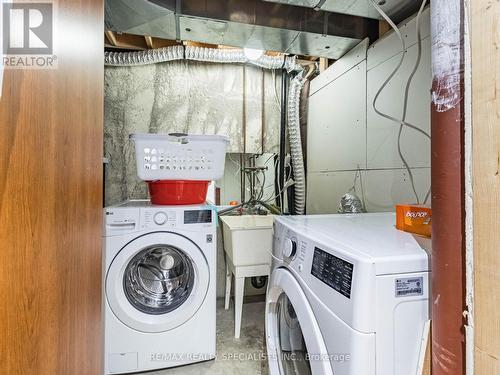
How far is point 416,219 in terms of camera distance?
0.90 meters

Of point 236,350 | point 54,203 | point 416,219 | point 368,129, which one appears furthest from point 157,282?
point 368,129

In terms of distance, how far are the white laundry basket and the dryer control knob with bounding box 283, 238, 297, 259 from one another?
3.06ft

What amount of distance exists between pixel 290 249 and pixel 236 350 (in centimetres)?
122

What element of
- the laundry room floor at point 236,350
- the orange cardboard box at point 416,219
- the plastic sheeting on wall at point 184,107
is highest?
the plastic sheeting on wall at point 184,107

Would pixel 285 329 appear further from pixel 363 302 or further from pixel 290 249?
pixel 363 302

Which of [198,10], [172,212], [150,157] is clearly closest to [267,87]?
[198,10]

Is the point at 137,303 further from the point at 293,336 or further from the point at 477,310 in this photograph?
the point at 477,310

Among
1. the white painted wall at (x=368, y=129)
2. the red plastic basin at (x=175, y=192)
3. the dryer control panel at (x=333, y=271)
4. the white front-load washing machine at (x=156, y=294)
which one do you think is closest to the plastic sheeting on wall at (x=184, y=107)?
the white painted wall at (x=368, y=129)

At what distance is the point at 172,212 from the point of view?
151 cm

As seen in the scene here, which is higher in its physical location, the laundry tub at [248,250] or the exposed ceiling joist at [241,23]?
the exposed ceiling joist at [241,23]

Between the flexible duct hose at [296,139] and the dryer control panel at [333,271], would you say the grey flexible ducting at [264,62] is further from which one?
the dryer control panel at [333,271]

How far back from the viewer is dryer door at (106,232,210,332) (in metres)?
1.42

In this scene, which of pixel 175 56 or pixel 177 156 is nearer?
pixel 177 156

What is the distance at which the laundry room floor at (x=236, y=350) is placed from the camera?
1.53 meters
